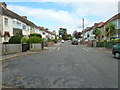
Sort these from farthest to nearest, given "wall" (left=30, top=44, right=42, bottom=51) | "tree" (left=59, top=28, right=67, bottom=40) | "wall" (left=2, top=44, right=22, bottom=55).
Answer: "tree" (left=59, top=28, right=67, bottom=40)
"wall" (left=30, top=44, right=42, bottom=51)
"wall" (left=2, top=44, right=22, bottom=55)

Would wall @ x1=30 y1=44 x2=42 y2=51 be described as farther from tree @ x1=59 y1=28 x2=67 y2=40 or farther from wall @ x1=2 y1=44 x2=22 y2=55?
tree @ x1=59 y1=28 x2=67 y2=40

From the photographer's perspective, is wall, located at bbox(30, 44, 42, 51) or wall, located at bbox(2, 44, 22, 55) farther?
wall, located at bbox(30, 44, 42, 51)

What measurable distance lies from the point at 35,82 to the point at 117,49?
887 centimetres

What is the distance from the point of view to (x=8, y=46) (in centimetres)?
1464

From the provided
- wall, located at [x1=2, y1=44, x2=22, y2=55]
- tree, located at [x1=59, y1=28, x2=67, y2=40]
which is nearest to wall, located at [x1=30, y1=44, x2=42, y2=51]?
wall, located at [x1=2, y1=44, x2=22, y2=55]

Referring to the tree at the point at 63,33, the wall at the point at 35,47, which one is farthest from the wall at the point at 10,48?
the tree at the point at 63,33

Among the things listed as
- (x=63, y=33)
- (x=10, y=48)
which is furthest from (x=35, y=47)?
(x=63, y=33)

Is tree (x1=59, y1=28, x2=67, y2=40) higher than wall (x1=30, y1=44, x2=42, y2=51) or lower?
higher

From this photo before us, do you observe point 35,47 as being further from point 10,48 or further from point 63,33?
point 63,33

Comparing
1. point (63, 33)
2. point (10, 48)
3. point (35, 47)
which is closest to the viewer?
point (10, 48)

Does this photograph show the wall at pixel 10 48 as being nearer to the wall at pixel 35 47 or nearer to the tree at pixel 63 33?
the wall at pixel 35 47

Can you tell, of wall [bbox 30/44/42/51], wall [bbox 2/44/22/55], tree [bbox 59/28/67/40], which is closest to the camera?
wall [bbox 2/44/22/55]

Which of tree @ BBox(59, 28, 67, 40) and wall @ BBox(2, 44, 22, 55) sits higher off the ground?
tree @ BBox(59, 28, 67, 40)

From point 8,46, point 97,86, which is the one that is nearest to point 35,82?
point 97,86
